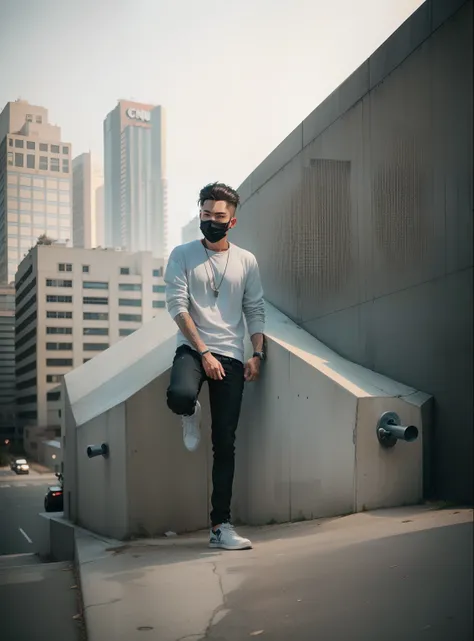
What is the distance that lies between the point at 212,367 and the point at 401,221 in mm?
1340

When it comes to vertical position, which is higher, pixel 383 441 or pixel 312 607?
pixel 383 441

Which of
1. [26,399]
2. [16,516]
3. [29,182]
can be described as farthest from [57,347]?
[29,182]

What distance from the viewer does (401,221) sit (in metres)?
3.80

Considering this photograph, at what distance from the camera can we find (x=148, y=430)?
451 cm

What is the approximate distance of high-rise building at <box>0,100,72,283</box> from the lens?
331cm

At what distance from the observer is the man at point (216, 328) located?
347 centimetres

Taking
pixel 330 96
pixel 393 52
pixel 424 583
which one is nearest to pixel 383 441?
pixel 424 583

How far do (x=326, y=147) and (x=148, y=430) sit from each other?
7.59 feet

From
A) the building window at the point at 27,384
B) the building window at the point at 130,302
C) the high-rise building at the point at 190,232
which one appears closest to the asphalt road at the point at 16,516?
the building window at the point at 27,384

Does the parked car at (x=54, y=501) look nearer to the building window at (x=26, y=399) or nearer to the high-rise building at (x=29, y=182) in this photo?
the building window at (x=26, y=399)

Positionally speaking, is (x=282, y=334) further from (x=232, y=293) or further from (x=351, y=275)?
(x=232, y=293)

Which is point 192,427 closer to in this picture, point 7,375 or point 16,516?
point 7,375

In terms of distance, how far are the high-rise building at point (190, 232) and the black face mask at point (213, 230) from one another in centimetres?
16

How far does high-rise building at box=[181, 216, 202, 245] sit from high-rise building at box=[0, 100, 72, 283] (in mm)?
659
